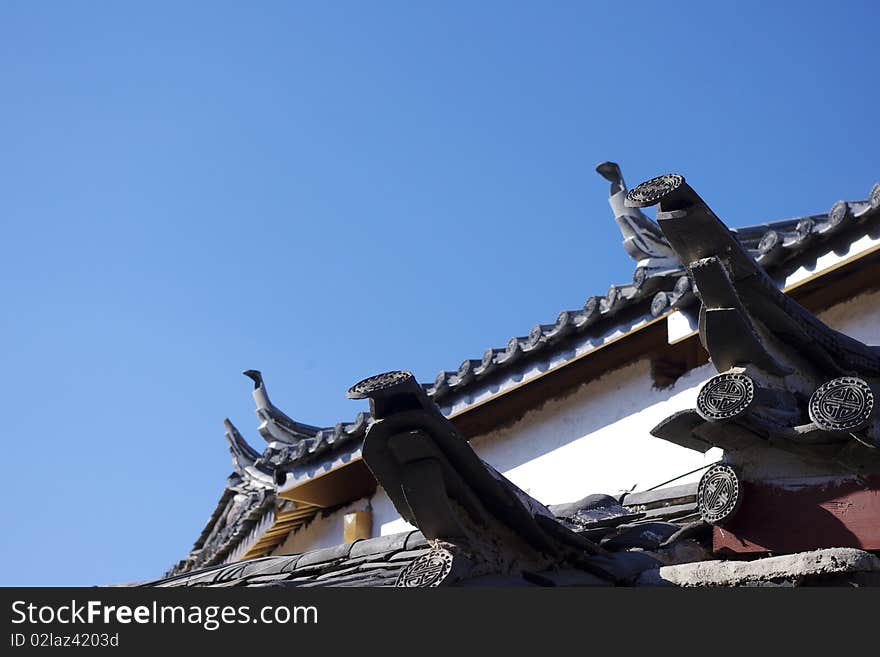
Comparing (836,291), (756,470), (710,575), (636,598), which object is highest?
(836,291)

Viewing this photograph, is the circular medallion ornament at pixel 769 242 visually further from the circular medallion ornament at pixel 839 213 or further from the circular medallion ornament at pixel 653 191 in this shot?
the circular medallion ornament at pixel 653 191

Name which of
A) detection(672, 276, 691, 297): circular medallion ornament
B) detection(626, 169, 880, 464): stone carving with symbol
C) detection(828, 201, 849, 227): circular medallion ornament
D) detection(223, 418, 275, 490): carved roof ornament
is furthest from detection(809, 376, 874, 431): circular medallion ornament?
detection(223, 418, 275, 490): carved roof ornament

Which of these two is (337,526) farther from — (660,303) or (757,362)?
(757,362)

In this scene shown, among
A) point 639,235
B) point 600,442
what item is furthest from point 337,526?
point 639,235

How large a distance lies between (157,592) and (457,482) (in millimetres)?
1307

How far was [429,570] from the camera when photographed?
4.20 m

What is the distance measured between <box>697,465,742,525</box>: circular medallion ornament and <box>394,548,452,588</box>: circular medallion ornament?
1.17m

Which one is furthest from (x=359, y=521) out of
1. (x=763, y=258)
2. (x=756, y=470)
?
(x=756, y=470)

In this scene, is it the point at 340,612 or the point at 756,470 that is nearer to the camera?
the point at 340,612

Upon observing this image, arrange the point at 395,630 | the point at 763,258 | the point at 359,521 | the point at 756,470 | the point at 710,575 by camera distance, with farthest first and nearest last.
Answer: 1. the point at 359,521
2. the point at 763,258
3. the point at 756,470
4. the point at 710,575
5. the point at 395,630

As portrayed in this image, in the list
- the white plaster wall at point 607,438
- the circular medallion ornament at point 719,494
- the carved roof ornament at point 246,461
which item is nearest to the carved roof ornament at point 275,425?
the carved roof ornament at point 246,461

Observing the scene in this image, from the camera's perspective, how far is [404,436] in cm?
407

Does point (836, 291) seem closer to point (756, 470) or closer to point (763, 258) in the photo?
point (763, 258)

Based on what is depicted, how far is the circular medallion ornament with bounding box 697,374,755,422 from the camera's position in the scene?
441 cm
